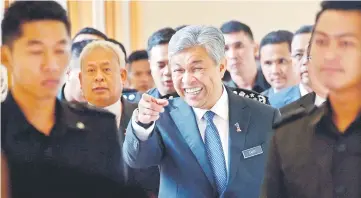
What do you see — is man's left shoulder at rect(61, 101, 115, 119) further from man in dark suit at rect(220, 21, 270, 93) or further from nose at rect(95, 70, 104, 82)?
man in dark suit at rect(220, 21, 270, 93)

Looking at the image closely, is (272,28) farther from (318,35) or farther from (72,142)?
(72,142)

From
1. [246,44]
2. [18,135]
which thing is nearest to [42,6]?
[18,135]

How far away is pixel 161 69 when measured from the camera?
1.12m

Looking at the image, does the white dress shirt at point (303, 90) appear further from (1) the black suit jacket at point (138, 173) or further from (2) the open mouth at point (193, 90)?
(1) the black suit jacket at point (138, 173)

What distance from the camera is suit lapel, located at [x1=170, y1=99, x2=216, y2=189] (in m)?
1.01

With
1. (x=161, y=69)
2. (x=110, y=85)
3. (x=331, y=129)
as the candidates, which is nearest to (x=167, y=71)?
(x=161, y=69)

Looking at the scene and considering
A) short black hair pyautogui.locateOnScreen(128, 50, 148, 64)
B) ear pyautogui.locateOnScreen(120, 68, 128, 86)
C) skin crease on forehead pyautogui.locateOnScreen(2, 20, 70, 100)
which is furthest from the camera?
short black hair pyautogui.locateOnScreen(128, 50, 148, 64)

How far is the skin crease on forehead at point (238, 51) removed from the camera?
3.84ft

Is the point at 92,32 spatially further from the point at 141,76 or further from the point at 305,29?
the point at 305,29

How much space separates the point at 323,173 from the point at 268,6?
0.37m

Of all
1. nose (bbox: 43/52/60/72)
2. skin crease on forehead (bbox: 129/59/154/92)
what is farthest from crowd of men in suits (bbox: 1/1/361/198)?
skin crease on forehead (bbox: 129/59/154/92)

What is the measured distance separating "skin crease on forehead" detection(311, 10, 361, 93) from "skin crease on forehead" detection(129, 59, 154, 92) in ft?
1.28

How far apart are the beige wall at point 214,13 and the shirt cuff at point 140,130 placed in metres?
0.25

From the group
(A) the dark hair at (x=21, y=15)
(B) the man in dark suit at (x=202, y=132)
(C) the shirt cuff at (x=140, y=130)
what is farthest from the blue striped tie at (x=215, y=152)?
(A) the dark hair at (x=21, y=15)
